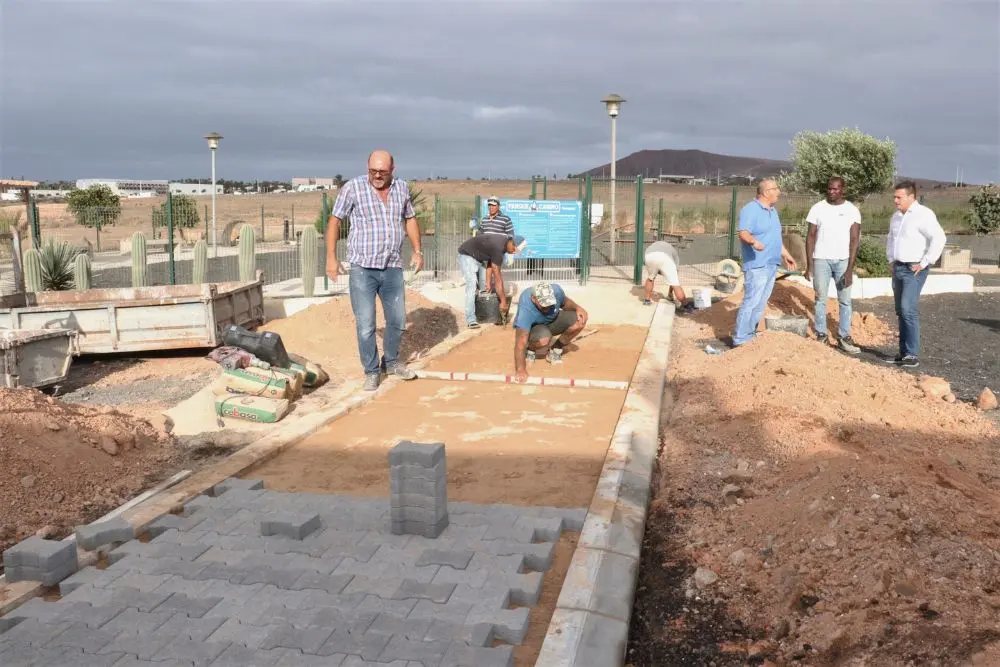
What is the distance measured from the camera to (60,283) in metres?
14.3

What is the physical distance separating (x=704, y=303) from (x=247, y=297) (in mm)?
6748

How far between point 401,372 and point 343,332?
9.40 ft

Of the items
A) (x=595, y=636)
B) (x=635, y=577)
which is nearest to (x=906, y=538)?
(x=635, y=577)

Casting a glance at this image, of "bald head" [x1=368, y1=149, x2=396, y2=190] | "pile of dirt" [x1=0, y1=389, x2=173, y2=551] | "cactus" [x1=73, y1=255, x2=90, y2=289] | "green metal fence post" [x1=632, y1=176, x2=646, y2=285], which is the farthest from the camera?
"green metal fence post" [x1=632, y1=176, x2=646, y2=285]

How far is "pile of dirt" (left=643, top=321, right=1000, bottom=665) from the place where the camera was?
3092mm

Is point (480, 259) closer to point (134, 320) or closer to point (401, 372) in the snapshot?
point (401, 372)

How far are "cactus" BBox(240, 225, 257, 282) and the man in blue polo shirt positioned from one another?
9087mm

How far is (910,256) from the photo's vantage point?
27.7 feet

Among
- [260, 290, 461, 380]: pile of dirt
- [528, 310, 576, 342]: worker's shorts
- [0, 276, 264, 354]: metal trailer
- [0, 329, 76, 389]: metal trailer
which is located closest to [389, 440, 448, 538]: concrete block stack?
[528, 310, 576, 342]: worker's shorts

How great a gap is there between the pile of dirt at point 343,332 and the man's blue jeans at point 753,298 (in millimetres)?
3542

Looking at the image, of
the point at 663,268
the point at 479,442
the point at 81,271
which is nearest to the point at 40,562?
the point at 479,442

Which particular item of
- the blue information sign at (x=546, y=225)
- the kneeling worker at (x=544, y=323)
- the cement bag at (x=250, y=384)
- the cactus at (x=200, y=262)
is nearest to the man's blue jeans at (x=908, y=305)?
the kneeling worker at (x=544, y=323)

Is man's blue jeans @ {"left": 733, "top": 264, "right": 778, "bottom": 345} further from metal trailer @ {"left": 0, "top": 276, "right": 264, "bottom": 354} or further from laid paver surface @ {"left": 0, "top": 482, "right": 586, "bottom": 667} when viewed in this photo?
metal trailer @ {"left": 0, "top": 276, "right": 264, "bottom": 354}

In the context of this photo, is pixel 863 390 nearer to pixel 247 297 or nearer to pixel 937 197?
pixel 247 297
